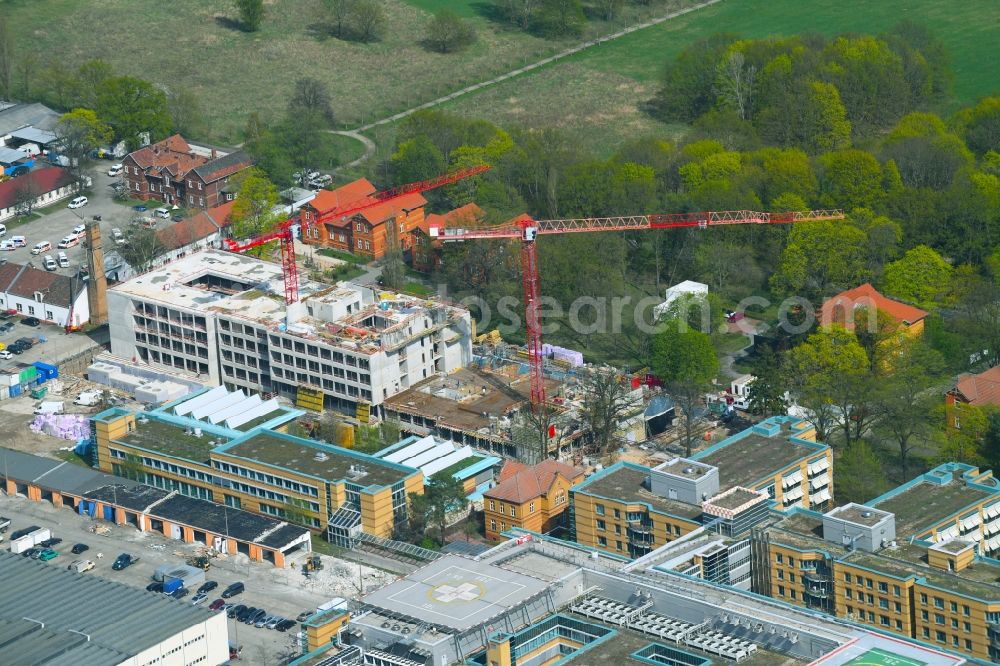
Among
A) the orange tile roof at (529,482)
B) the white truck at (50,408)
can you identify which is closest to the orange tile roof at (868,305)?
the orange tile roof at (529,482)

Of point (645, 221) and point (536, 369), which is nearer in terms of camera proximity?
point (536, 369)

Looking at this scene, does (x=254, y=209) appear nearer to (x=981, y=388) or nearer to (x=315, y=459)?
(x=315, y=459)

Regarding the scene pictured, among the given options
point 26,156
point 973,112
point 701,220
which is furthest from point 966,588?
point 26,156

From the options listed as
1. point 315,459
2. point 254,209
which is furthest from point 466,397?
point 254,209

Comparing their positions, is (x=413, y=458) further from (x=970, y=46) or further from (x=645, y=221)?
(x=970, y=46)

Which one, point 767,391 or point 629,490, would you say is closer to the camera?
point 629,490

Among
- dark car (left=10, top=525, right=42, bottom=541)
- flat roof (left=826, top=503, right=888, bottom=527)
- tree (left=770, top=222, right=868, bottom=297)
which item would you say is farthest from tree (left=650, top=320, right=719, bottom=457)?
dark car (left=10, top=525, right=42, bottom=541)
